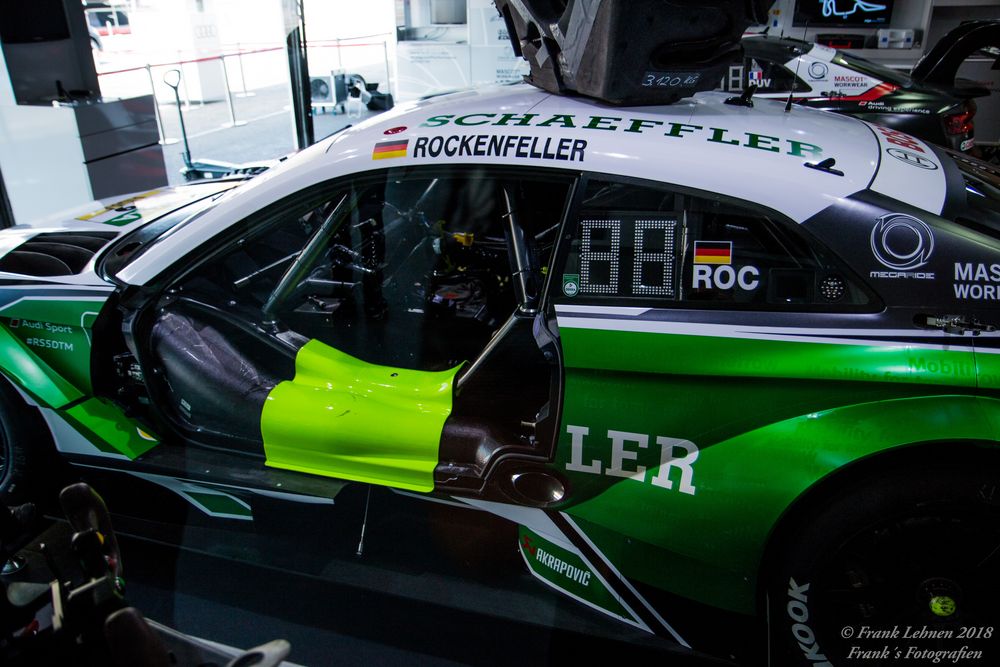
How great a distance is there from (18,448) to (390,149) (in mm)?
1578

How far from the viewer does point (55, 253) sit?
248 centimetres

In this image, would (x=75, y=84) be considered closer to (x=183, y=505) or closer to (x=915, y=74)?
(x=183, y=505)

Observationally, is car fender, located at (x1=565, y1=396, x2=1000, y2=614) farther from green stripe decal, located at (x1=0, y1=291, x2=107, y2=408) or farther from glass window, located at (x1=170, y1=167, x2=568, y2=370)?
green stripe decal, located at (x1=0, y1=291, x2=107, y2=408)

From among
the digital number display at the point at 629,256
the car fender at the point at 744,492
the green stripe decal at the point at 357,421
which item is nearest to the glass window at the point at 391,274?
the green stripe decal at the point at 357,421

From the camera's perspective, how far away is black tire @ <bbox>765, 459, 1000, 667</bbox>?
5.13ft

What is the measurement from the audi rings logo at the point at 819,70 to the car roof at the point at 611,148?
384 centimetres

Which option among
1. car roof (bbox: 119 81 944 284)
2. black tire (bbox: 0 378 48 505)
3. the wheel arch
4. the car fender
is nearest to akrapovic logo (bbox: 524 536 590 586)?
the car fender

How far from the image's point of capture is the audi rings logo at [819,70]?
217 inches

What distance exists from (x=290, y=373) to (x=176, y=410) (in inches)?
14.6

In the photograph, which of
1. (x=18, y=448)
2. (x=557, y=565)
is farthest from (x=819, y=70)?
(x=18, y=448)

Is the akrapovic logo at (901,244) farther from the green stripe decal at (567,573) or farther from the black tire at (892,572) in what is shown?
the green stripe decal at (567,573)

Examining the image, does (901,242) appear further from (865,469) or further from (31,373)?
(31,373)

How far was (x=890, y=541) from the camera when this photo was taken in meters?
1.62

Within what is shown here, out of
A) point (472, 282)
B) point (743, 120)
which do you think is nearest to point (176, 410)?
point (472, 282)
